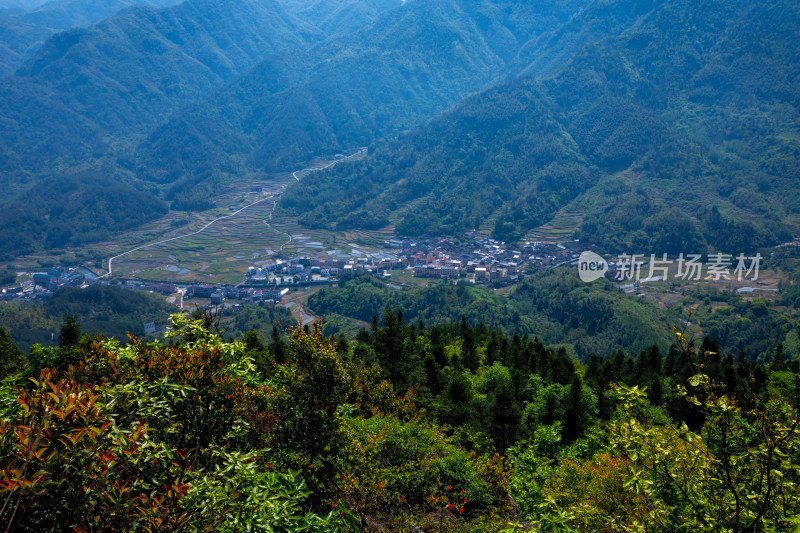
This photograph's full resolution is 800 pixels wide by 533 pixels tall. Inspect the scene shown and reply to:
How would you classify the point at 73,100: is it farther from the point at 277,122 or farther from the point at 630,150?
the point at 630,150

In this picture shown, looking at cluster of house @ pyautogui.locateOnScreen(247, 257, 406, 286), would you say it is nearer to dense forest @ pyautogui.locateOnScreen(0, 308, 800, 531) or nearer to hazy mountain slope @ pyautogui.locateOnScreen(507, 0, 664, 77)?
dense forest @ pyautogui.locateOnScreen(0, 308, 800, 531)

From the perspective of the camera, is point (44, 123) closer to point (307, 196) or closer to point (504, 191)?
point (307, 196)

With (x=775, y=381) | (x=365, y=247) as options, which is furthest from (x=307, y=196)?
(x=775, y=381)

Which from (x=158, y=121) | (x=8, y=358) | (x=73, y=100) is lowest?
(x=8, y=358)

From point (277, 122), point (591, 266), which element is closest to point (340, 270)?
point (591, 266)

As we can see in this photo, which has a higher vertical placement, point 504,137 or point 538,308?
point 504,137

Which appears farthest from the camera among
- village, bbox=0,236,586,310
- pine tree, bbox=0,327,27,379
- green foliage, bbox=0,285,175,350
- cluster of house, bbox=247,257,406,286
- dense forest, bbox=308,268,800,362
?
cluster of house, bbox=247,257,406,286

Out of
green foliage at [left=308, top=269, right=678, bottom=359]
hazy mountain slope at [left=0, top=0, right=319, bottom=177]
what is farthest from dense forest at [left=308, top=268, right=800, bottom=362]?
hazy mountain slope at [left=0, top=0, right=319, bottom=177]
